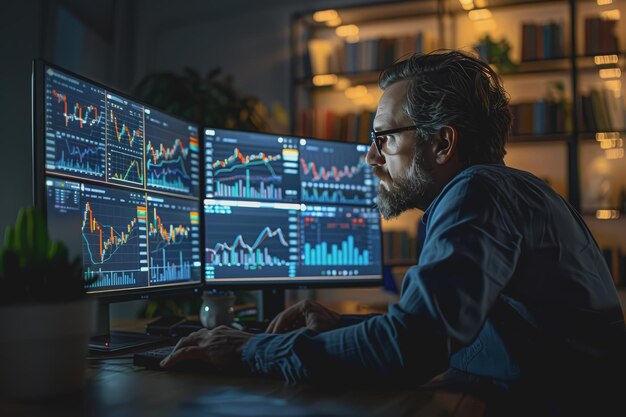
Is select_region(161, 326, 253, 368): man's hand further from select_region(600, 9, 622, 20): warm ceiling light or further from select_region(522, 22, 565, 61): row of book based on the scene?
select_region(600, 9, 622, 20): warm ceiling light

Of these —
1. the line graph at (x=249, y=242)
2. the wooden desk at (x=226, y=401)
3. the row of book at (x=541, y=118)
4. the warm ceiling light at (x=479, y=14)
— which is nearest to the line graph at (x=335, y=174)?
the line graph at (x=249, y=242)

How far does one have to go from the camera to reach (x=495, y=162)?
128cm

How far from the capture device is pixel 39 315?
2.55ft

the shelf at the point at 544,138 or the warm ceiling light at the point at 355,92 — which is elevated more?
the warm ceiling light at the point at 355,92

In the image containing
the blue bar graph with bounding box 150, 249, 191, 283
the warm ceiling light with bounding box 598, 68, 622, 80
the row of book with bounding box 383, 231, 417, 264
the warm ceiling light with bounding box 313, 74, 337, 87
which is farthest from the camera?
the warm ceiling light with bounding box 313, 74, 337, 87

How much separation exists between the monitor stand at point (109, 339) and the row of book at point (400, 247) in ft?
9.37

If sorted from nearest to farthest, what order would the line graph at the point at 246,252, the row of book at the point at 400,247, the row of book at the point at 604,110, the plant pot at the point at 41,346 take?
the plant pot at the point at 41,346 < the line graph at the point at 246,252 < the row of book at the point at 604,110 < the row of book at the point at 400,247

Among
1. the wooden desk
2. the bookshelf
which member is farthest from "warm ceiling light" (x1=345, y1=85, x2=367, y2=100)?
the wooden desk

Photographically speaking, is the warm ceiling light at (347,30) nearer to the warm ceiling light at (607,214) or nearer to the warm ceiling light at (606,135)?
the warm ceiling light at (606,135)

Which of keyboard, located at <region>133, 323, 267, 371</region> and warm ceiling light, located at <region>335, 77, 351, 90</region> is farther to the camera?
warm ceiling light, located at <region>335, 77, 351, 90</region>

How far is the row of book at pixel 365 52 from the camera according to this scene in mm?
4160

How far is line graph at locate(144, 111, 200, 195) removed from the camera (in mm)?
1465

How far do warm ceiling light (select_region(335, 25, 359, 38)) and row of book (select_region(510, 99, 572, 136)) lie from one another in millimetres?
1308

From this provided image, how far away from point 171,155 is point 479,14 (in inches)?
131
